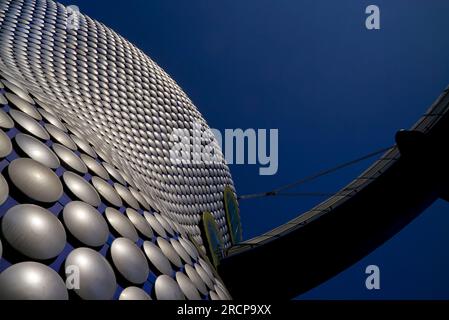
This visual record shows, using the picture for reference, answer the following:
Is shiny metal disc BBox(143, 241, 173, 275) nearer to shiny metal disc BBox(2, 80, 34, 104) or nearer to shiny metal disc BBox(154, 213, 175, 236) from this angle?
shiny metal disc BBox(154, 213, 175, 236)

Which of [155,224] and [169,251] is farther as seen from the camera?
[155,224]

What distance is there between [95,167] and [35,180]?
2242mm

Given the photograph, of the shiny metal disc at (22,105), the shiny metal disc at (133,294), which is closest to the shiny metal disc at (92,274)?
the shiny metal disc at (133,294)

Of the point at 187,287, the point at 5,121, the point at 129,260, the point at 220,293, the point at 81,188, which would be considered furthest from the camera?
the point at 220,293

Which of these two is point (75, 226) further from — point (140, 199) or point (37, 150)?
point (140, 199)

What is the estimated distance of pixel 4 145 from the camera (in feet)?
19.1

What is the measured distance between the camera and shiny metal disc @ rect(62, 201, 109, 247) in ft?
17.5

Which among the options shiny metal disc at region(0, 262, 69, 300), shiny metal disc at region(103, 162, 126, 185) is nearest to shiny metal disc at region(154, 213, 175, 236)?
shiny metal disc at region(103, 162, 126, 185)

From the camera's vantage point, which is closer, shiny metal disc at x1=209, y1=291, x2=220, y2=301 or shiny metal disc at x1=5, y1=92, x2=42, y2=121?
shiny metal disc at x1=209, y1=291, x2=220, y2=301

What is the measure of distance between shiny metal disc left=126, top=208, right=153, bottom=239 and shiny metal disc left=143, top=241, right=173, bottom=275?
266mm

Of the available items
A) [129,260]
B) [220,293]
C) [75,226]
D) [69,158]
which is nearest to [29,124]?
[69,158]
